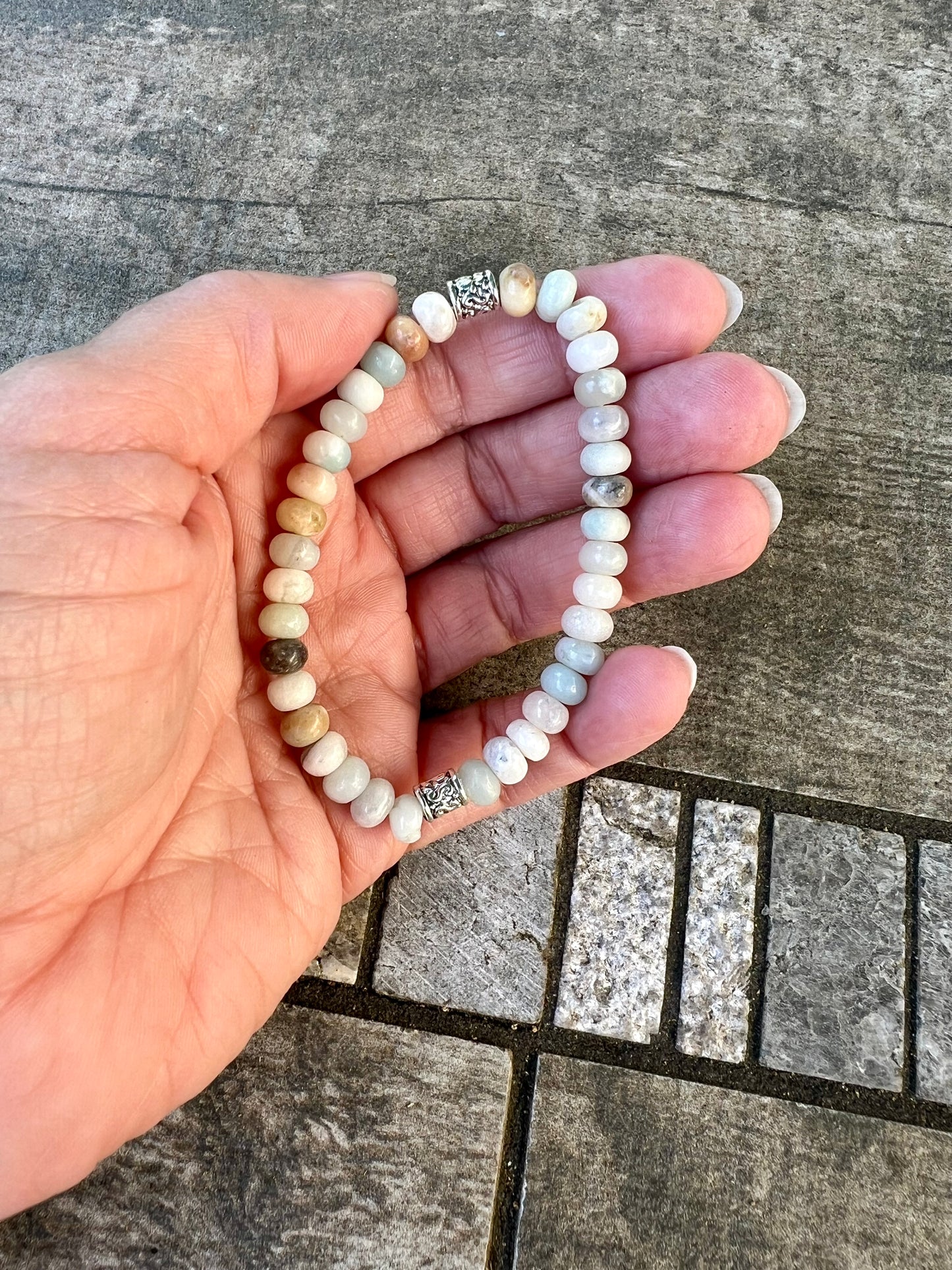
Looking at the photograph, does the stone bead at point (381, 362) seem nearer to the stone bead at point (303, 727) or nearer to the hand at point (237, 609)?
the hand at point (237, 609)

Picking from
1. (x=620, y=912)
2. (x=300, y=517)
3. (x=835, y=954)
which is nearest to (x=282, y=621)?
(x=300, y=517)

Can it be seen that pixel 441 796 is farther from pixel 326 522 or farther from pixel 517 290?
pixel 517 290

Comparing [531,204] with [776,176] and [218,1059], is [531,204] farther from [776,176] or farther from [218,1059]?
[218,1059]

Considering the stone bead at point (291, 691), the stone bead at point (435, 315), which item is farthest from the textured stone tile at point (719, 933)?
the stone bead at point (435, 315)

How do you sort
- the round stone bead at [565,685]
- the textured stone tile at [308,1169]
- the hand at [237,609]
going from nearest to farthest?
the hand at [237,609] → the textured stone tile at [308,1169] → the round stone bead at [565,685]

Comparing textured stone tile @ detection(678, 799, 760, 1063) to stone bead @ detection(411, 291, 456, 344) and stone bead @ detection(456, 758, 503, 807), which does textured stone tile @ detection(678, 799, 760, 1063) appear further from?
stone bead @ detection(411, 291, 456, 344)

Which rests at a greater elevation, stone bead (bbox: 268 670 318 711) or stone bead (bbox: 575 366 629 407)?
stone bead (bbox: 575 366 629 407)

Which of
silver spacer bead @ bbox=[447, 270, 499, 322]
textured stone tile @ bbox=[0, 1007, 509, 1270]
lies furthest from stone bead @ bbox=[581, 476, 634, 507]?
textured stone tile @ bbox=[0, 1007, 509, 1270]
